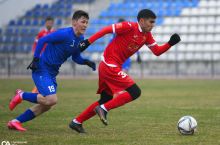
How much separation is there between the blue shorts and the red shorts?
2.91 ft

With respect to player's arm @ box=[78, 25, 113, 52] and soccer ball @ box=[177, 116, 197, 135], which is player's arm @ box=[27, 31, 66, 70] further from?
soccer ball @ box=[177, 116, 197, 135]

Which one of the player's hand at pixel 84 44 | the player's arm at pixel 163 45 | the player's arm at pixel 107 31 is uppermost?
the player's arm at pixel 107 31

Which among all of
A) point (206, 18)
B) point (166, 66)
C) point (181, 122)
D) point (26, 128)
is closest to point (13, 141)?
point (26, 128)

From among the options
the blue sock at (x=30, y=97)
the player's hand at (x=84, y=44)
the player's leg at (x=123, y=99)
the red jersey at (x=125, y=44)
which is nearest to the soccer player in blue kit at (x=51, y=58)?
the blue sock at (x=30, y=97)

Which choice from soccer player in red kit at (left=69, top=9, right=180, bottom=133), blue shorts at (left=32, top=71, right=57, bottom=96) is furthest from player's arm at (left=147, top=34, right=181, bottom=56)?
blue shorts at (left=32, top=71, right=57, bottom=96)

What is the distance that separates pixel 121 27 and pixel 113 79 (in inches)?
36.2

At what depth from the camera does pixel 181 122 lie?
9852 mm

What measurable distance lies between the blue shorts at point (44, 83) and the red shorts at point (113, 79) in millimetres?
888

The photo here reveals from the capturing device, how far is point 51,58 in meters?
10.6

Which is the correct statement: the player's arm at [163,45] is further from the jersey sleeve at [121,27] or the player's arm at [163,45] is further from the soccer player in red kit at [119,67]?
the jersey sleeve at [121,27]

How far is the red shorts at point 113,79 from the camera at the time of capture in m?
10.3

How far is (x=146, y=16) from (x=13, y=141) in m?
3.26

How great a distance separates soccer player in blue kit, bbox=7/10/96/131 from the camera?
10312 mm

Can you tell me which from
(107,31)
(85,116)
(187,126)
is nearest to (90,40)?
(107,31)
